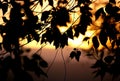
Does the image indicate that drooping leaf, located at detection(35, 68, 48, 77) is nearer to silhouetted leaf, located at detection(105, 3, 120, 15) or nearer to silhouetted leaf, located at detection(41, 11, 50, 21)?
silhouetted leaf, located at detection(41, 11, 50, 21)

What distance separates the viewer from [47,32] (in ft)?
4.88

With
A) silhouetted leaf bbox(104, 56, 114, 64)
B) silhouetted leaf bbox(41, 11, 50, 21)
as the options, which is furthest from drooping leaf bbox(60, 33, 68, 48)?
silhouetted leaf bbox(104, 56, 114, 64)

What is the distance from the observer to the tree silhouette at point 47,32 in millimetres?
1457

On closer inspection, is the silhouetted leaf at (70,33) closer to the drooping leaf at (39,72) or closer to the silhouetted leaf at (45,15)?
the silhouetted leaf at (45,15)

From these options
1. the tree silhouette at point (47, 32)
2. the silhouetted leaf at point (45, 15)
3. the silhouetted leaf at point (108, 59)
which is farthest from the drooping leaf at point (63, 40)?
the silhouetted leaf at point (108, 59)

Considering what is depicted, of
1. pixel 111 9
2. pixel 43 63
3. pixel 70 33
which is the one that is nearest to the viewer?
pixel 111 9

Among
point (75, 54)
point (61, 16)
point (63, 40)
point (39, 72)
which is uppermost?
point (61, 16)

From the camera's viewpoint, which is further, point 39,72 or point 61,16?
point 39,72

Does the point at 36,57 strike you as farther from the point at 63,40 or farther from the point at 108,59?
the point at 108,59

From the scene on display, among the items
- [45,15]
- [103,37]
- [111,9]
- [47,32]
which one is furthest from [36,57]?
[111,9]

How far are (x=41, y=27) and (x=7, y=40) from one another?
0.75 ft

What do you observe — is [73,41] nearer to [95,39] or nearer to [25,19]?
[95,39]

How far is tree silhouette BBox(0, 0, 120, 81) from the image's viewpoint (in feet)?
4.78

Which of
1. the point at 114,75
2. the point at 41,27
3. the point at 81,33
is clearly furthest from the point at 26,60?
the point at 114,75
